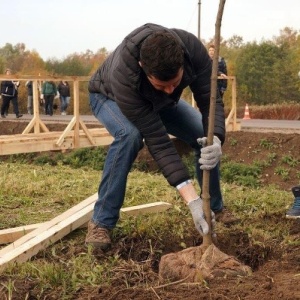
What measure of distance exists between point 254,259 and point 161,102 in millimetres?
1218

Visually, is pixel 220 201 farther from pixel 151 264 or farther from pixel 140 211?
pixel 151 264

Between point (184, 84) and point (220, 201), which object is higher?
point (184, 84)

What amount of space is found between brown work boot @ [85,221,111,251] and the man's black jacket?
66 centimetres

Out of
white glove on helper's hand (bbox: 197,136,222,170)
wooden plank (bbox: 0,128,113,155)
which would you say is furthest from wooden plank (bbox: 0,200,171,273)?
wooden plank (bbox: 0,128,113,155)

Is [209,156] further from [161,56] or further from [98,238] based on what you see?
[98,238]

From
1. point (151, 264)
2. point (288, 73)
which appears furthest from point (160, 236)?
point (288, 73)

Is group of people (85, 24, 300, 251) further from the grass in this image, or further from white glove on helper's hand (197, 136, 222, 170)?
the grass

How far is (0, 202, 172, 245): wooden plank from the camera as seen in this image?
180 inches

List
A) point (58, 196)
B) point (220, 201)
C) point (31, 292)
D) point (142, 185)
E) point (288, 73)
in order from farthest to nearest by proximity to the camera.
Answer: point (288, 73)
point (142, 185)
point (58, 196)
point (220, 201)
point (31, 292)

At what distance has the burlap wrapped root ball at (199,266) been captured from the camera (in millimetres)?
3520

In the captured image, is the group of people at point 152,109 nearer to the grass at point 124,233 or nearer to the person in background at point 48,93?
the grass at point 124,233

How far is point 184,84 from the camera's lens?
401cm

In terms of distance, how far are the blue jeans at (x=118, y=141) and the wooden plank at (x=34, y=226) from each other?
0.55 metres

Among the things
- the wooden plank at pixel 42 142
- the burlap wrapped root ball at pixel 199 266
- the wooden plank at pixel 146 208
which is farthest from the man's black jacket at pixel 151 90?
the wooden plank at pixel 42 142
